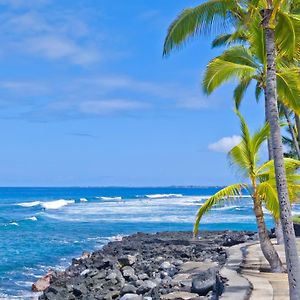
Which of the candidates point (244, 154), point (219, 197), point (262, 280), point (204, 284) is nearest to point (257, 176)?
point (244, 154)

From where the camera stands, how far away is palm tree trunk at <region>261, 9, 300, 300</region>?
9.94 m

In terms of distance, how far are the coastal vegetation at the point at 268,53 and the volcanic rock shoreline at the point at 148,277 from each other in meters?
3.17

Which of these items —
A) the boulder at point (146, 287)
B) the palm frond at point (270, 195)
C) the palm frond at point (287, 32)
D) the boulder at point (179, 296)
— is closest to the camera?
the palm frond at point (287, 32)

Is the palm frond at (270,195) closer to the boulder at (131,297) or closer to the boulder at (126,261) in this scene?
the boulder at (131,297)

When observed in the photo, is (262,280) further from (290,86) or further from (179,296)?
(290,86)

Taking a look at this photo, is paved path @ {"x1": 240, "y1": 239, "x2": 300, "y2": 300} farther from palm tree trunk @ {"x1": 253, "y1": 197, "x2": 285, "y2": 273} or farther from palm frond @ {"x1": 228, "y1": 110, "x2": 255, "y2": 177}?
palm frond @ {"x1": 228, "y1": 110, "x2": 255, "y2": 177}

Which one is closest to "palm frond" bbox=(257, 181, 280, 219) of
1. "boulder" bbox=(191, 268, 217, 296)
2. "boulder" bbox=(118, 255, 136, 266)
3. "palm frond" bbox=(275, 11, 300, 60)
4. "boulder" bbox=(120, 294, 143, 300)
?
"boulder" bbox=(191, 268, 217, 296)

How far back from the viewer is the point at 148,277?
61.4 feet

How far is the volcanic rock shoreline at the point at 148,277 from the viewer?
14.7 meters

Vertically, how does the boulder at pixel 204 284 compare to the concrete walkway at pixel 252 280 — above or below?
below

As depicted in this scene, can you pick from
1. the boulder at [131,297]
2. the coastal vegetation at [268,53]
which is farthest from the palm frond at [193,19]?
the boulder at [131,297]

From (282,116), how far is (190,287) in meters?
15.7

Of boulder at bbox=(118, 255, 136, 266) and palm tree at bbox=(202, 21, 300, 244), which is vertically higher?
palm tree at bbox=(202, 21, 300, 244)

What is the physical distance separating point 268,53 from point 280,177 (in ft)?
7.40
